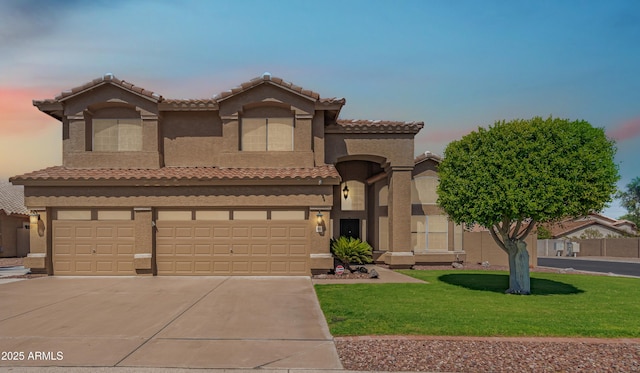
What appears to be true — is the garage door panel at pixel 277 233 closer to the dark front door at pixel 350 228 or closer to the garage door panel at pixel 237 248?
the garage door panel at pixel 237 248

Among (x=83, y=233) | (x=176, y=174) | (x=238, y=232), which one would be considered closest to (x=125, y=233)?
(x=83, y=233)

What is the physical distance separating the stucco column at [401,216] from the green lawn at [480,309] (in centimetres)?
357

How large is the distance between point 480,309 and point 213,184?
10588 mm

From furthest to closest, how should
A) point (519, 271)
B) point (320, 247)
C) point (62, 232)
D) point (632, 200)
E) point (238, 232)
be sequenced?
point (632, 200) → point (62, 232) → point (238, 232) → point (320, 247) → point (519, 271)

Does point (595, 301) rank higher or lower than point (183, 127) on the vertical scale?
lower

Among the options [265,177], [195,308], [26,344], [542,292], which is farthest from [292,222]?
[26,344]

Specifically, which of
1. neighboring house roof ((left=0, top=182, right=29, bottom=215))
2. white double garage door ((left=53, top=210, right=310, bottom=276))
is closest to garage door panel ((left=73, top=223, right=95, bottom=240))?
white double garage door ((left=53, top=210, right=310, bottom=276))

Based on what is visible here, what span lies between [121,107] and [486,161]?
1492cm

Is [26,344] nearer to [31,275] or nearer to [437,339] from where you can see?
[437,339]

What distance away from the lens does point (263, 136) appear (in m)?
18.1

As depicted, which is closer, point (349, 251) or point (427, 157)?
point (349, 251)

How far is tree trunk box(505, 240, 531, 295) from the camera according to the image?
12883mm

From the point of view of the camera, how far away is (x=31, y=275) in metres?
16.4

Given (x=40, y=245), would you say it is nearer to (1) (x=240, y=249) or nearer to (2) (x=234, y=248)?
(2) (x=234, y=248)
